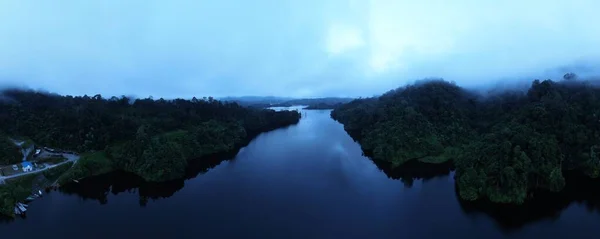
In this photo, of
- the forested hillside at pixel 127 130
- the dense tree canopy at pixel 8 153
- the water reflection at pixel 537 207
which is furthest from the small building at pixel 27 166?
the water reflection at pixel 537 207

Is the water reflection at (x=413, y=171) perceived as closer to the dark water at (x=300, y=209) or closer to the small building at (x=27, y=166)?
the dark water at (x=300, y=209)

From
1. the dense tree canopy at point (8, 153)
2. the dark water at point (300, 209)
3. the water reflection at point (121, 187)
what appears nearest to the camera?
the dark water at point (300, 209)

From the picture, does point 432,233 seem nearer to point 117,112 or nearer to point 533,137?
point 533,137

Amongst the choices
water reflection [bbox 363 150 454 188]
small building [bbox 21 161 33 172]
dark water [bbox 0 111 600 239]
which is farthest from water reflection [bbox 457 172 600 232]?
small building [bbox 21 161 33 172]

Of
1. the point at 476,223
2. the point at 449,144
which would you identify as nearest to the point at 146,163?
the point at 476,223

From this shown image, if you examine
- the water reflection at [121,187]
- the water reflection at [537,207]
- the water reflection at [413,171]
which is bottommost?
the water reflection at [537,207]

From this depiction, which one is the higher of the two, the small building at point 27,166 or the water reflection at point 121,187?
the small building at point 27,166

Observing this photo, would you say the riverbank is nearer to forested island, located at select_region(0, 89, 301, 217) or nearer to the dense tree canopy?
forested island, located at select_region(0, 89, 301, 217)

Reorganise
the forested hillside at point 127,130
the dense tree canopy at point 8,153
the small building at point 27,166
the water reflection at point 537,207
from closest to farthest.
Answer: the water reflection at point 537,207, the small building at point 27,166, the dense tree canopy at point 8,153, the forested hillside at point 127,130
